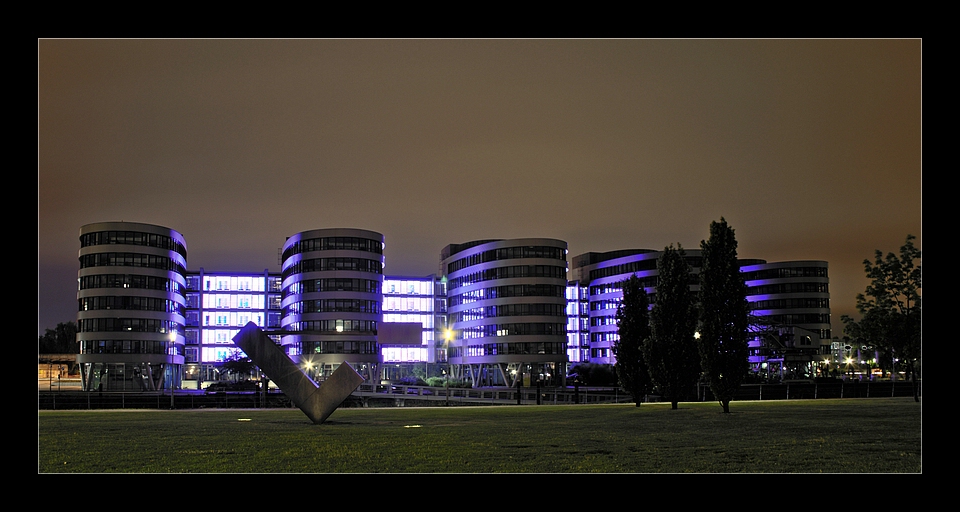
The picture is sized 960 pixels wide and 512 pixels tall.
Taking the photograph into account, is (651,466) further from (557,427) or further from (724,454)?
(557,427)

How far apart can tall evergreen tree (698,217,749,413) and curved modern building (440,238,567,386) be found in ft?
255

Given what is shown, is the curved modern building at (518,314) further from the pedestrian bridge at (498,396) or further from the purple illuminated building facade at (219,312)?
the purple illuminated building facade at (219,312)

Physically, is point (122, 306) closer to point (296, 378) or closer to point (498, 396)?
point (498, 396)

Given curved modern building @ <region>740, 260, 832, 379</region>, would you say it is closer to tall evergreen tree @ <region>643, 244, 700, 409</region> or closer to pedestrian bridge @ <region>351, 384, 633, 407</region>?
pedestrian bridge @ <region>351, 384, 633, 407</region>

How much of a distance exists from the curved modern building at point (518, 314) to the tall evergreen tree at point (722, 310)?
77.7 metres

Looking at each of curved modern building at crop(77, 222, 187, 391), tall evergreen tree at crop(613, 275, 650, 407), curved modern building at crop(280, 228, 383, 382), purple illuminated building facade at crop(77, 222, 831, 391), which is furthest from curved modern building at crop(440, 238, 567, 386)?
tall evergreen tree at crop(613, 275, 650, 407)

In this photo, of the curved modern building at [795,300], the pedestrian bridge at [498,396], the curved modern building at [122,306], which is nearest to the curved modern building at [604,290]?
the curved modern building at [795,300]

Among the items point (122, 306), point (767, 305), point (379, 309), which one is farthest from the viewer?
point (767, 305)

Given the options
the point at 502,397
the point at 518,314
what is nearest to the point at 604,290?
the point at 518,314

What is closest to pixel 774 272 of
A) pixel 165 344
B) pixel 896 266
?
pixel 165 344

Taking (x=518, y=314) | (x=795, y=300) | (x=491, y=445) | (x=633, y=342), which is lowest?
(x=491, y=445)

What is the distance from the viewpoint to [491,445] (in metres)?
21.7

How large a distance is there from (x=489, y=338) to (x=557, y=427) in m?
91.1

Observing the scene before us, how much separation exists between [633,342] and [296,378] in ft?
66.9
